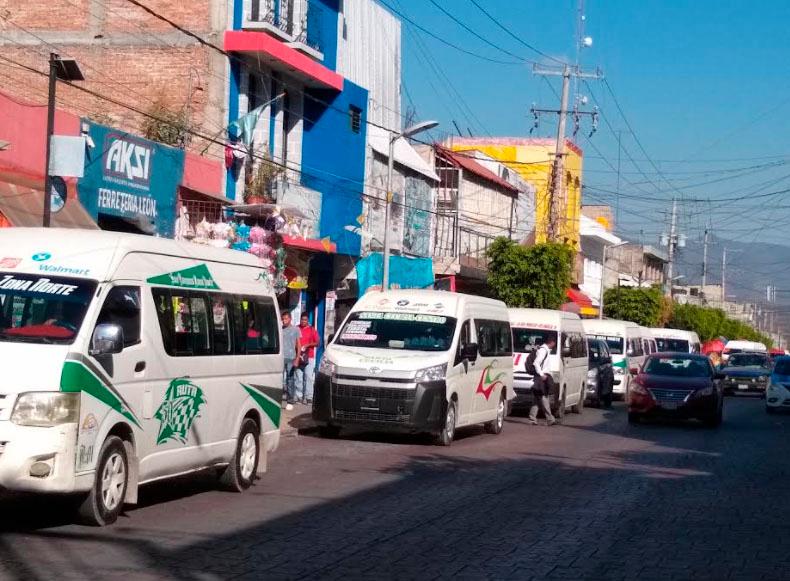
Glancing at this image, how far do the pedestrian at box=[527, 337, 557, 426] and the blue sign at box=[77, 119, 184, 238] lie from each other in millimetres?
8059

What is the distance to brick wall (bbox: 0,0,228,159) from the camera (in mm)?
28906

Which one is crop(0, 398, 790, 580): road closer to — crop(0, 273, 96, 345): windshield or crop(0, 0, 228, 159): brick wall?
crop(0, 273, 96, 345): windshield

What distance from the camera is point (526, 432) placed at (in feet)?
81.4

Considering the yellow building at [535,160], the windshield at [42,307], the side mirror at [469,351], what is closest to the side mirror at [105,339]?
the windshield at [42,307]

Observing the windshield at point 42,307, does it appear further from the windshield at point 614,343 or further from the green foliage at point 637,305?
the green foliage at point 637,305

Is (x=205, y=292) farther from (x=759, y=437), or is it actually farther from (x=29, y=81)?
(x=29, y=81)

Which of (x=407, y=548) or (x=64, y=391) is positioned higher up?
(x=64, y=391)

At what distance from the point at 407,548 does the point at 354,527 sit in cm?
116

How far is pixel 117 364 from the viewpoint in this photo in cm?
1091

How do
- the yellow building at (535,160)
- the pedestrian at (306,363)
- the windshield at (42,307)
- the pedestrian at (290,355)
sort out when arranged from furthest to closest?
the yellow building at (535,160), the pedestrian at (306,363), the pedestrian at (290,355), the windshield at (42,307)

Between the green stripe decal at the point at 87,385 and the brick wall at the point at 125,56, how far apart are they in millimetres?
18140

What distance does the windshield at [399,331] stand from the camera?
2061 centimetres

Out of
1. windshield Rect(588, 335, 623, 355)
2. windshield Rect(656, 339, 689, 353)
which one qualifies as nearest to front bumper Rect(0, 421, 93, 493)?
windshield Rect(588, 335, 623, 355)

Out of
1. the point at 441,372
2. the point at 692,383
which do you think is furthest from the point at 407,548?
the point at 692,383
